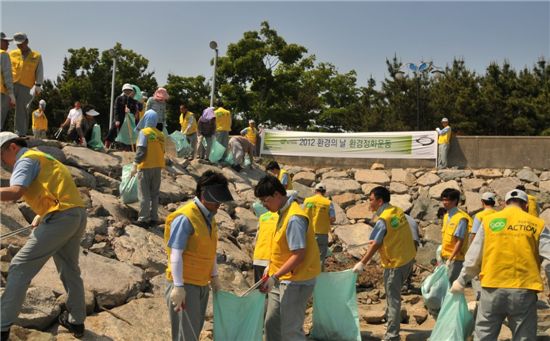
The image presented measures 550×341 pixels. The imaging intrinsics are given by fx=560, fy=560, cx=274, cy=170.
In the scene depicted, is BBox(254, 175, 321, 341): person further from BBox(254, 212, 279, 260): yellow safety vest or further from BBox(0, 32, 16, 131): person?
BBox(0, 32, 16, 131): person

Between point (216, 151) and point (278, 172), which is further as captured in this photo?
point (216, 151)

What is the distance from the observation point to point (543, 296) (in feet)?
27.6

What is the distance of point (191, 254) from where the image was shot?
4.09 metres

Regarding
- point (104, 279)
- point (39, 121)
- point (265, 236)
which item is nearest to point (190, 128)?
point (39, 121)

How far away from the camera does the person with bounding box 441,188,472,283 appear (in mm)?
6535

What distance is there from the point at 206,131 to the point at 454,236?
7.17m

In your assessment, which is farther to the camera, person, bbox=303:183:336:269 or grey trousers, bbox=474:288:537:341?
person, bbox=303:183:336:269

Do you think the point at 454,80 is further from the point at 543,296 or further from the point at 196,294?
the point at 196,294

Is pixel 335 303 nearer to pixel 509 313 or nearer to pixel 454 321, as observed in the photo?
pixel 454 321

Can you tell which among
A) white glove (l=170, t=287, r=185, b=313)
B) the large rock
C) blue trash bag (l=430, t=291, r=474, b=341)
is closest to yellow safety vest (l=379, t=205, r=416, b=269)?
blue trash bag (l=430, t=291, r=474, b=341)

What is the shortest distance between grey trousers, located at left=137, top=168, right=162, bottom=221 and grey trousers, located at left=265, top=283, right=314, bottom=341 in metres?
3.82

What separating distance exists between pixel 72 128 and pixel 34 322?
6.91m

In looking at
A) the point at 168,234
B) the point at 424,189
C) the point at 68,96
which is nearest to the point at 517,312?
the point at 168,234

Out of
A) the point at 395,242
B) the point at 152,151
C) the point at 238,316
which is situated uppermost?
the point at 152,151
